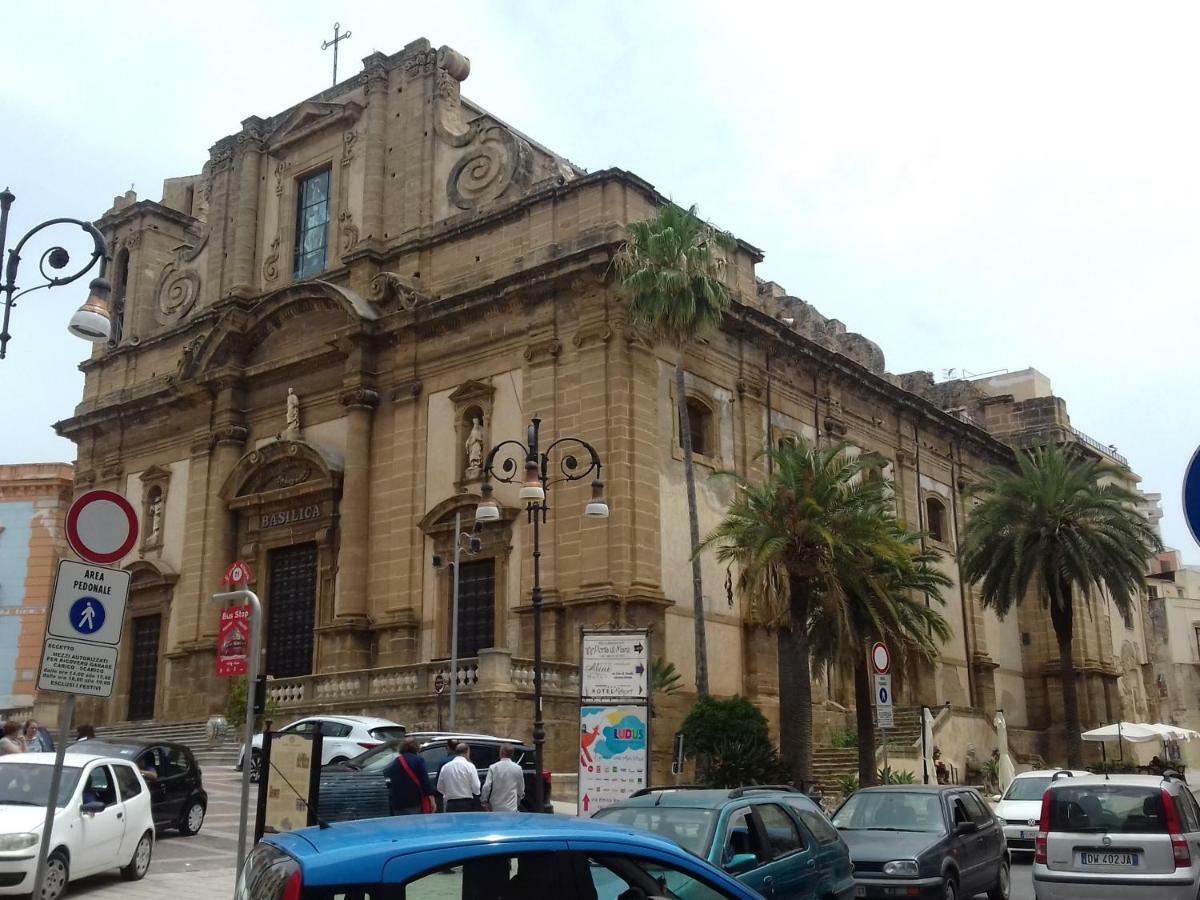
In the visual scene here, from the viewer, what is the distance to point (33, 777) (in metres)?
13.6

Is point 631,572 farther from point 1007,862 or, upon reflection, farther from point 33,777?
point 33,777

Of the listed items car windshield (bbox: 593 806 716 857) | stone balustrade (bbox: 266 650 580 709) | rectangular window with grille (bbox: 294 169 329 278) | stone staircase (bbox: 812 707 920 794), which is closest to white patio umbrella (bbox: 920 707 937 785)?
stone staircase (bbox: 812 707 920 794)

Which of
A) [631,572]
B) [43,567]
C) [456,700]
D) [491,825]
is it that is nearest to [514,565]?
[631,572]

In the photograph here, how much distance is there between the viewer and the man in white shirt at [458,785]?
1590 centimetres

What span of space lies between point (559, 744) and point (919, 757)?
32.9 ft

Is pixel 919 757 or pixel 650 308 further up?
pixel 650 308

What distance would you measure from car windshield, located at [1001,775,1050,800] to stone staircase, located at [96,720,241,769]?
1766 cm

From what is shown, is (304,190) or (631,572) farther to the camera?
(304,190)

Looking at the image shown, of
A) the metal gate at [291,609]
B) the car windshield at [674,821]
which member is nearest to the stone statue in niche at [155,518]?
the metal gate at [291,609]

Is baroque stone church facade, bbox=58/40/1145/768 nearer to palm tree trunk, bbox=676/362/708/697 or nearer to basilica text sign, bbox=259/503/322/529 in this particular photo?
basilica text sign, bbox=259/503/322/529

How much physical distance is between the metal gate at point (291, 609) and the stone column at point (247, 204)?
9535 mm

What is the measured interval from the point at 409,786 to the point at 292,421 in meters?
22.8

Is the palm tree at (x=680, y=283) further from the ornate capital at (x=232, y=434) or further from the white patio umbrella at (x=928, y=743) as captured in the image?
the ornate capital at (x=232, y=434)

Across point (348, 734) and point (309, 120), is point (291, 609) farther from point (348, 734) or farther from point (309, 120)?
point (309, 120)
